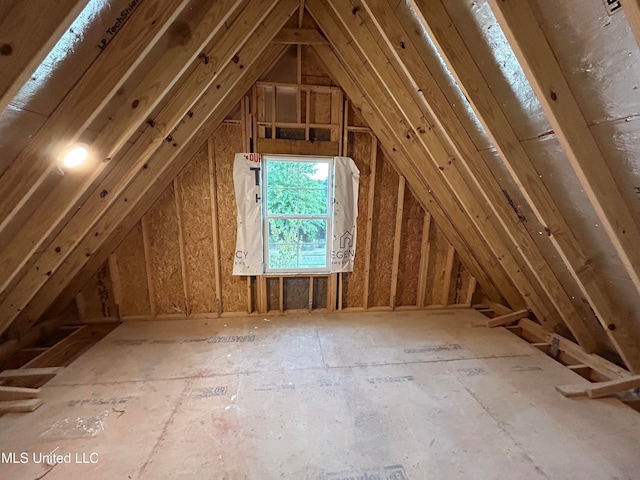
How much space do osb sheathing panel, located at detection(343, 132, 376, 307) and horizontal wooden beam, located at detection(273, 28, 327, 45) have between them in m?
1.05

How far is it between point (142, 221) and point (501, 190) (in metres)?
3.66

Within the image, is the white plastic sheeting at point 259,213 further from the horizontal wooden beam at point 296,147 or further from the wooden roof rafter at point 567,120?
the wooden roof rafter at point 567,120

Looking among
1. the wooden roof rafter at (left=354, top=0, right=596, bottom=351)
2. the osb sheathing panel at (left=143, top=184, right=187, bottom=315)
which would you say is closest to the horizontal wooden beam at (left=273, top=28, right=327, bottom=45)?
the wooden roof rafter at (left=354, top=0, right=596, bottom=351)

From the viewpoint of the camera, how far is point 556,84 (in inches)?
48.5

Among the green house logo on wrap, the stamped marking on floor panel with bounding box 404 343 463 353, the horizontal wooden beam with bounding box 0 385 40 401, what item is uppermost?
the green house logo on wrap

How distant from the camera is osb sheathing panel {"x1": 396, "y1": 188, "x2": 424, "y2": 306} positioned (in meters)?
3.87

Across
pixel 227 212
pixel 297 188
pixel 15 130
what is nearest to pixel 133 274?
pixel 227 212

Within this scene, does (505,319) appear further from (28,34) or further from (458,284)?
(28,34)

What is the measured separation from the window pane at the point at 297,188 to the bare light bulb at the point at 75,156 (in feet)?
7.06

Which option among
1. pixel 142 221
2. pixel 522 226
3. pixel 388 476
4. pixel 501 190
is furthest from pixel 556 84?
pixel 142 221

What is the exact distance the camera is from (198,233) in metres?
3.62

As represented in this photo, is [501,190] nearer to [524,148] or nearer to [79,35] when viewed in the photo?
[524,148]

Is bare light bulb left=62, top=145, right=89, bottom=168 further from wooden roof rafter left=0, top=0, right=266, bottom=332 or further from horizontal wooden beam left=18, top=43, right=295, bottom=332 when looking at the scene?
horizontal wooden beam left=18, top=43, right=295, bottom=332

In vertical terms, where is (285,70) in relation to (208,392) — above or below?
above
